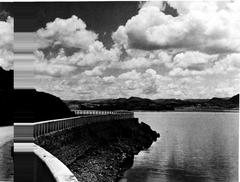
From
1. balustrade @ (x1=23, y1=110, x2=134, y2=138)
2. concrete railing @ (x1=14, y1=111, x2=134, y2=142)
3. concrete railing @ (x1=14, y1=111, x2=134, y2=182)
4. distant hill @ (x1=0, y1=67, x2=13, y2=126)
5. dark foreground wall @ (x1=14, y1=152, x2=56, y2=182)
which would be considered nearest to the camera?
concrete railing @ (x1=14, y1=111, x2=134, y2=182)

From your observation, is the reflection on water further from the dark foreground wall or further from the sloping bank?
the sloping bank

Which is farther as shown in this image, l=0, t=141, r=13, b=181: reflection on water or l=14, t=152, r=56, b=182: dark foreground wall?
l=0, t=141, r=13, b=181: reflection on water

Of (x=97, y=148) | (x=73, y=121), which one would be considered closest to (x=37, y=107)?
(x=73, y=121)

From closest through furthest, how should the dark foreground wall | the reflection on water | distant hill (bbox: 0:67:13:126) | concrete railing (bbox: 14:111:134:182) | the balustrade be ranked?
1. concrete railing (bbox: 14:111:134:182)
2. the dark foreground wall
3. the reflection on water
4. the balustrade
5. distant hill (bbox: 0:67:13:126)

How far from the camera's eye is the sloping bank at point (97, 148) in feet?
33.9

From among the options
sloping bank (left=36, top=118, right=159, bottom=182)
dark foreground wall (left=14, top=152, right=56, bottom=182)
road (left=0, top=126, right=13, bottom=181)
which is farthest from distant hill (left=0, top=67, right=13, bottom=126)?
dark foreground wall (left=14, top=152, right=56, bottom=182)

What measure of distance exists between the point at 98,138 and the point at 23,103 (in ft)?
22.2

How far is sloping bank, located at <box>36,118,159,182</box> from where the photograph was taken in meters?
10.3

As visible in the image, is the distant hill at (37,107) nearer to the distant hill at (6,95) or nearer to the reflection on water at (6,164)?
the distant hill at (6,95)

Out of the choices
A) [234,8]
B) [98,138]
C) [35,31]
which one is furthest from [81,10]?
[98,138]

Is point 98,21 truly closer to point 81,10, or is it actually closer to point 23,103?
point 81,10

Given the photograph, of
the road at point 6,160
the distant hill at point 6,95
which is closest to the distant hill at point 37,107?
the distant hill at point 6,95

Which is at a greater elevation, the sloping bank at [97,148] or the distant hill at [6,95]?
the distant hill at [6,95]

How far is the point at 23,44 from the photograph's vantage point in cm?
749
